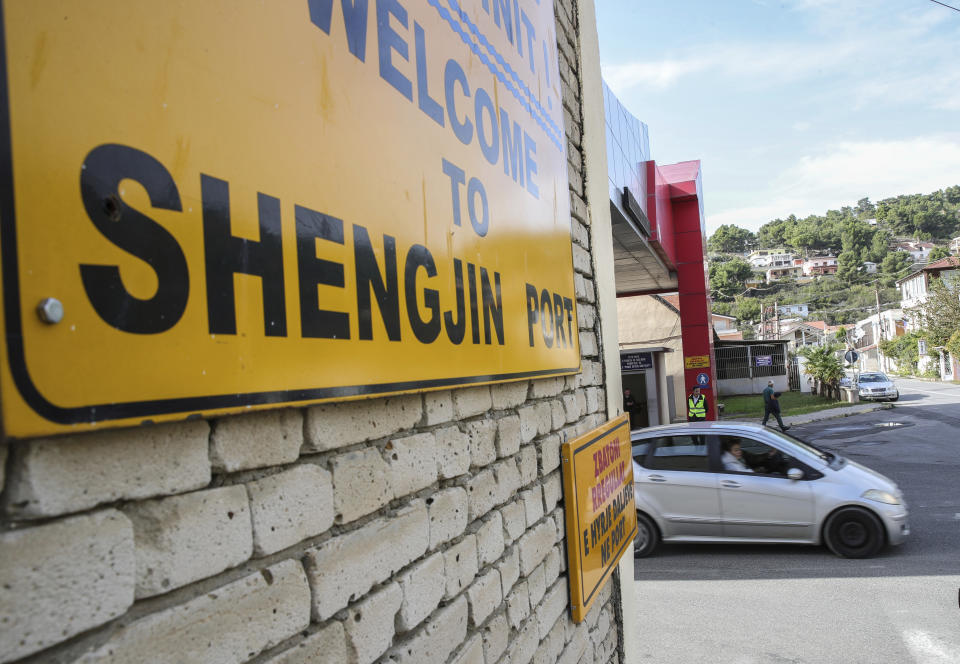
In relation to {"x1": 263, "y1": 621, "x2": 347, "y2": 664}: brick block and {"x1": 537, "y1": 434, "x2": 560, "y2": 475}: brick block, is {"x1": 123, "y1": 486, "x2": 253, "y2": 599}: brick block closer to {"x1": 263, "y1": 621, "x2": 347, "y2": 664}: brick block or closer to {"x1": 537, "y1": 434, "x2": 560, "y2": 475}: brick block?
{"x1": 263, "y1": 621, "x2": 347, "y2": 664}: brick block

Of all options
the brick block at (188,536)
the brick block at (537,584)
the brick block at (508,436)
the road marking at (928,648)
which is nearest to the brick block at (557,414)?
the brick block at (508,436)

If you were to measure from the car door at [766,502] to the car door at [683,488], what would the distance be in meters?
A: 0.14

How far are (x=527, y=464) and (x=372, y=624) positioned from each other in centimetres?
110

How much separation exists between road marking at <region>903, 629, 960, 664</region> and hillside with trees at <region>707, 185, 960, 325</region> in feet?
290

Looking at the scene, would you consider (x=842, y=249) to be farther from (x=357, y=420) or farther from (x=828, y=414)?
(x=357, y=420)

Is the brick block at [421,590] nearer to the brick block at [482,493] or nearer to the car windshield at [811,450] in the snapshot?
the brick block at [482,493]

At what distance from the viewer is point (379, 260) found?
152 cm

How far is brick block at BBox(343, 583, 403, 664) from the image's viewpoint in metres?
1.42

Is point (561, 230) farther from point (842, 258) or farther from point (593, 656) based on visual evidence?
point (842, 258)

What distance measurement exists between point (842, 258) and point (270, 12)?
143270 millimetres

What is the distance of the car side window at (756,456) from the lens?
7465 mm

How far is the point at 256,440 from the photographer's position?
3.96 feet

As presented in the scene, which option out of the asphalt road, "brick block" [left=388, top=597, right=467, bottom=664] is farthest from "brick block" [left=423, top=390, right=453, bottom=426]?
the asphalt road

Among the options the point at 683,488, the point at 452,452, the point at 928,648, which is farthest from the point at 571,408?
the point at 683,488
